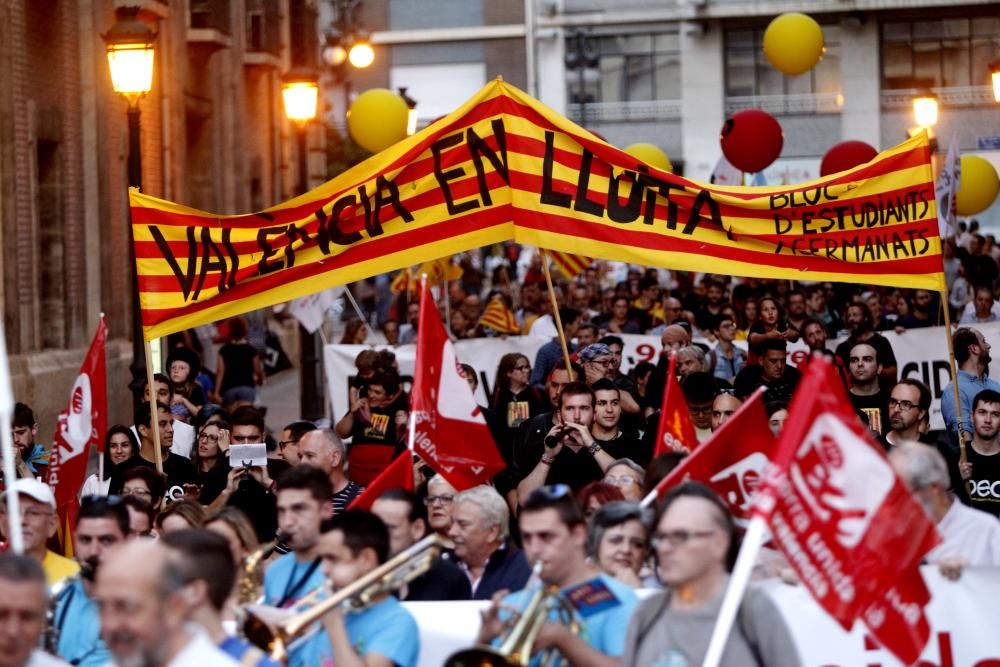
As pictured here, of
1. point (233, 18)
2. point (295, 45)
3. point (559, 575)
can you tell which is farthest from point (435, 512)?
point (295, 45)

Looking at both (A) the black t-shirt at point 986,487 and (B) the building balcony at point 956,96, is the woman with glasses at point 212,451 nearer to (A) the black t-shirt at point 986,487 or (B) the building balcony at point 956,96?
(A) the black t-shirt at point 986,487

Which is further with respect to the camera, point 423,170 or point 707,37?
point 707,37

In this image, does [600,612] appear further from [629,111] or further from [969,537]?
[629,111]

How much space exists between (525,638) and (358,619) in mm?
911

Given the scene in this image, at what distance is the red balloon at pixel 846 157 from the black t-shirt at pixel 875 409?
7059mm

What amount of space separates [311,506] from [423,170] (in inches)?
146

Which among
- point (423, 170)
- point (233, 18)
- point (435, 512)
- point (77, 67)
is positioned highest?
point (233, 18)

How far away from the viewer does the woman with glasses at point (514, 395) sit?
12594mm

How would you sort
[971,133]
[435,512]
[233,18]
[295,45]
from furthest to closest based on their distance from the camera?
[971,133] → [295,45] → [233,18] → [435,512]

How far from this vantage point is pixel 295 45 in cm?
3422

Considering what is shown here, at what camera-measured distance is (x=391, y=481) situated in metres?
8.78

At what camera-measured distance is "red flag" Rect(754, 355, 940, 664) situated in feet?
18.0

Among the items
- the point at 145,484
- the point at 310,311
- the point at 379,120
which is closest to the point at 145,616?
the point at 145,484

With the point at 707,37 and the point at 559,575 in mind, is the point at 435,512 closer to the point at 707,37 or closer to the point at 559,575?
the point at 559,575
